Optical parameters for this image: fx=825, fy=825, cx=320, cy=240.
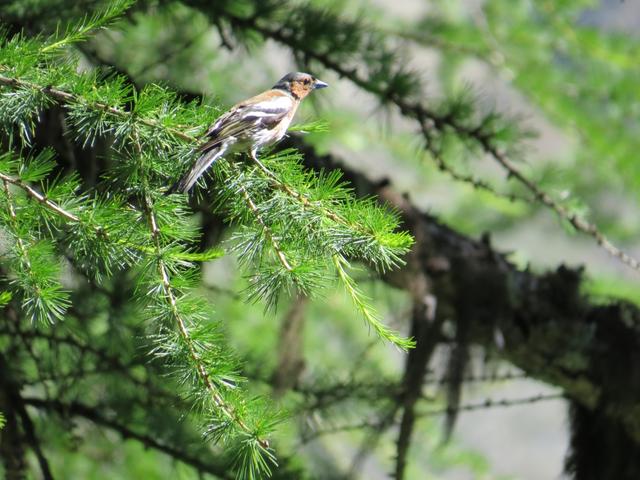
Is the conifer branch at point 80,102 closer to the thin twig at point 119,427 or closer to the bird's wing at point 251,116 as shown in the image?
the bird's wing at point 251,116

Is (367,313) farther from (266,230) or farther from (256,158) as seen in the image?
(256,158)

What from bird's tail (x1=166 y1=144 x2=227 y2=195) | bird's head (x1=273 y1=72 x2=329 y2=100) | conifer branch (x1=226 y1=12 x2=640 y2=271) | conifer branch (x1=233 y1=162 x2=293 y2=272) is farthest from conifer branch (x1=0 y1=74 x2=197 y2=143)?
conifer branch (x1=226 y1=12 x2=640 y2=271)

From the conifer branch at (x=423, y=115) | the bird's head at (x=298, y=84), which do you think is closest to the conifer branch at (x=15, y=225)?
the bird's head at (x=298, y=84)

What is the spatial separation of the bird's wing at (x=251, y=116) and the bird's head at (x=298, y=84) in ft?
0.33

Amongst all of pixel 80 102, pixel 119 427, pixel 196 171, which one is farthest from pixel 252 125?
pixel 119 427

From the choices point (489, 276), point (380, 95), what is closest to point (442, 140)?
point (380, 95)

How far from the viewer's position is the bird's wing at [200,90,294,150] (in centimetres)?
161

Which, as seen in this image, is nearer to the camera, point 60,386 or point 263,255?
point 263,255

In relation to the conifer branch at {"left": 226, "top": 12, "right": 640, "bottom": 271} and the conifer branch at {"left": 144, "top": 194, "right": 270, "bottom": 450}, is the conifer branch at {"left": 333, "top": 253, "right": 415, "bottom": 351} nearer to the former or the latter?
the conifer branch at {"left": 144, "top": 194, "right": 270, "bottom": 450}

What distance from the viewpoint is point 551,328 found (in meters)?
2.78

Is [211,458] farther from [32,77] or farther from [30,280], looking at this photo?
[32,77]

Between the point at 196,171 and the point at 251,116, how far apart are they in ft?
1.08

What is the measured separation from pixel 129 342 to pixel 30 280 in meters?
1.30

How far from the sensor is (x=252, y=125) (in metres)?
1.79
